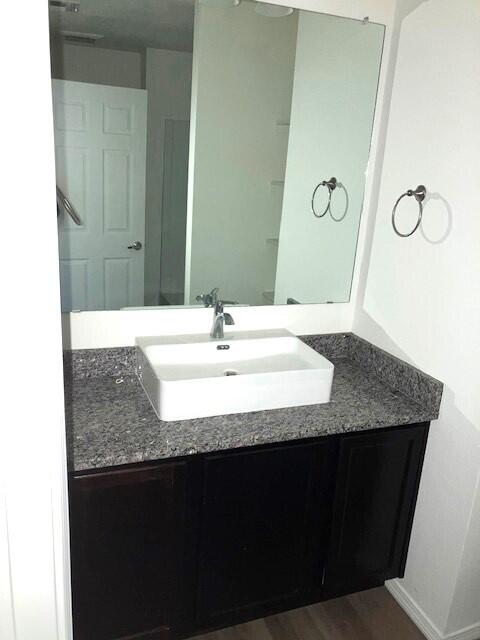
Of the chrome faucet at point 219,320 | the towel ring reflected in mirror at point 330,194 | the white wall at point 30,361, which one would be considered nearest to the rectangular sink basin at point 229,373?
the chrome faucet at point 219,320

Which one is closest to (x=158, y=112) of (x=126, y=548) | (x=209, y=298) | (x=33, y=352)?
(x=209, y=298)

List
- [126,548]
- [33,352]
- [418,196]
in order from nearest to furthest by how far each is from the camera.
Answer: [33,352] → [126,548] → [418,196]

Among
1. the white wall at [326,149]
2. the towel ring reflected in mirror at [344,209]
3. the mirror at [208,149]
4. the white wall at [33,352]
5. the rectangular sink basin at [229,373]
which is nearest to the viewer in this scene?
the white wall at [33,352]

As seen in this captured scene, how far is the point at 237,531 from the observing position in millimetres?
1646

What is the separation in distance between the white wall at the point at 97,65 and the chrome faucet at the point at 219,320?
30.5 inches

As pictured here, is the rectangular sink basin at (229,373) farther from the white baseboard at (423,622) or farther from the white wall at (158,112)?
the white baseboard at (423,622)

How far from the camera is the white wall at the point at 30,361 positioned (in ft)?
2.46

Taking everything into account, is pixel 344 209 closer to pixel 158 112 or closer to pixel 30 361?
pixel 158 112

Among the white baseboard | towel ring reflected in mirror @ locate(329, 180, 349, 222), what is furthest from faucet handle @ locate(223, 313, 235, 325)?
the white baseboard

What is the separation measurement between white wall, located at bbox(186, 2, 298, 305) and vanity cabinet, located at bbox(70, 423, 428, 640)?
0.68 metres

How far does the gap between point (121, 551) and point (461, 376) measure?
113cm

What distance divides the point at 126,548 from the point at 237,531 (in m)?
0.34

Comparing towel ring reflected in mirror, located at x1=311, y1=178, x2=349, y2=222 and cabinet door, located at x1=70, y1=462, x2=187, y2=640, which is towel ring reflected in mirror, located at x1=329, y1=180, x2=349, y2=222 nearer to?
towel ring reflected in mirror, located at x1=311, y1=178, x2=349, y2=222

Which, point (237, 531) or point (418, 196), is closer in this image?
point (237, 531)
